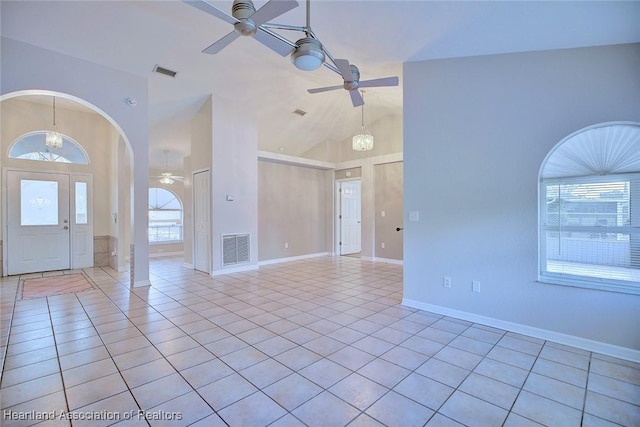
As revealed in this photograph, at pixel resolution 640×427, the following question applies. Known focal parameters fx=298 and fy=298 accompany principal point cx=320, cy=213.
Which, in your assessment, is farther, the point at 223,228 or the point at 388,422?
the point at 223,228

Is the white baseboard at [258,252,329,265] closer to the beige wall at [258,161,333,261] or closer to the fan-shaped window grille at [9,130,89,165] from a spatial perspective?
the beige wall at [258,161,333,261]

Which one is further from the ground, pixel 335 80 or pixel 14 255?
pixel 335 80

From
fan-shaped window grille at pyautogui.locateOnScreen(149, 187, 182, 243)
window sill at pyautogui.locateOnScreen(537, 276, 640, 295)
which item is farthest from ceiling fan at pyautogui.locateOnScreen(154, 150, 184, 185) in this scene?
window sill at pyautogui.locateOnScreen(537, 276, 640, 295)

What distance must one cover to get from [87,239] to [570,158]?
326 inches

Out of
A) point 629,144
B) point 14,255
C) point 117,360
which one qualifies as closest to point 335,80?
point 629,144

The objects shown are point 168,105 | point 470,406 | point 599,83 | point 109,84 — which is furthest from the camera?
point 168,105

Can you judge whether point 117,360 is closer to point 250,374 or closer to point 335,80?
point 250,374

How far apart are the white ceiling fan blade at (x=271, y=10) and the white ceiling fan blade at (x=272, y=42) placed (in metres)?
0.14

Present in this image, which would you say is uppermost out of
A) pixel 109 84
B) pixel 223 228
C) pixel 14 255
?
pixel 109 84

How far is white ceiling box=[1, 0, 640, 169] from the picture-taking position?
260cm

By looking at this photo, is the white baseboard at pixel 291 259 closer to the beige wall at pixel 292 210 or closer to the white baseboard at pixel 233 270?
the beige wall at pixel 292 210

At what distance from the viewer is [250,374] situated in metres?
2.21

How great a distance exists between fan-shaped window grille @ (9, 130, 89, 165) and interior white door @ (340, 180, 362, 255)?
6059 millimetres

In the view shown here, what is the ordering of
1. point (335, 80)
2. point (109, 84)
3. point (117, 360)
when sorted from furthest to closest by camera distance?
1. point (335, 80)
2. point (109, 84)
3. point (117, 360)
